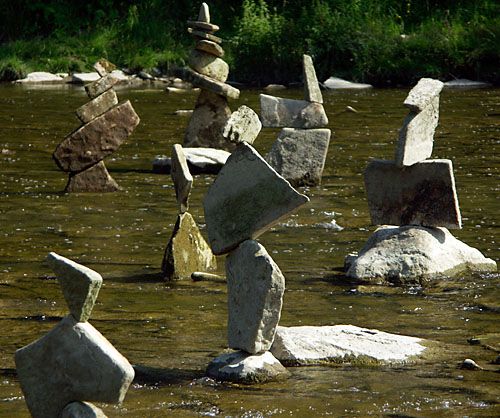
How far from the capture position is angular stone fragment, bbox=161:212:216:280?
560 centimetres

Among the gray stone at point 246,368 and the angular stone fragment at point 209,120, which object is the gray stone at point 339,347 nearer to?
the gray stone at point 246,368

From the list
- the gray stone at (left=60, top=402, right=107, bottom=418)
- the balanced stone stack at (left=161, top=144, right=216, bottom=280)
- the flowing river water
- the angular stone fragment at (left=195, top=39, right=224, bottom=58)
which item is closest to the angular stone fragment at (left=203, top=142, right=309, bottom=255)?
the flowing river water

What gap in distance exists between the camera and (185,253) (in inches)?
225

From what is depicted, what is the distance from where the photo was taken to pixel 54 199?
818 cm

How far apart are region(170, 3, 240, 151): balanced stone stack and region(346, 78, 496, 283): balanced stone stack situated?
4165mm

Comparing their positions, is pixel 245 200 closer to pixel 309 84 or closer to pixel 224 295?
pixel 224 295

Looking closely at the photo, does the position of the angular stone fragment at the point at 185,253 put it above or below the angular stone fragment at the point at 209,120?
above

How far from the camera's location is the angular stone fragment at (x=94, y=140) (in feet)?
27.4

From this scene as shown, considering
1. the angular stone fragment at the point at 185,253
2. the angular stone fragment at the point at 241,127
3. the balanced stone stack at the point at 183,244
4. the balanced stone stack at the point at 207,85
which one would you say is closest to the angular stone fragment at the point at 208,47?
the balanced stone stack at the point at 207,85

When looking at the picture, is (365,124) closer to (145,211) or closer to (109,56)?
(145,211)

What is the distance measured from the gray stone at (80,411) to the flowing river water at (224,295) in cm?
42

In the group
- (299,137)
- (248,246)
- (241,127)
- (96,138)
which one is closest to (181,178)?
(241,127)

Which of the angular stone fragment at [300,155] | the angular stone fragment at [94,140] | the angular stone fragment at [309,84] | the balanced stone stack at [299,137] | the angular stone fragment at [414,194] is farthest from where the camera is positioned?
the angular stone fragment at [300,155]

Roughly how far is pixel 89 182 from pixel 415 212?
3771mm
